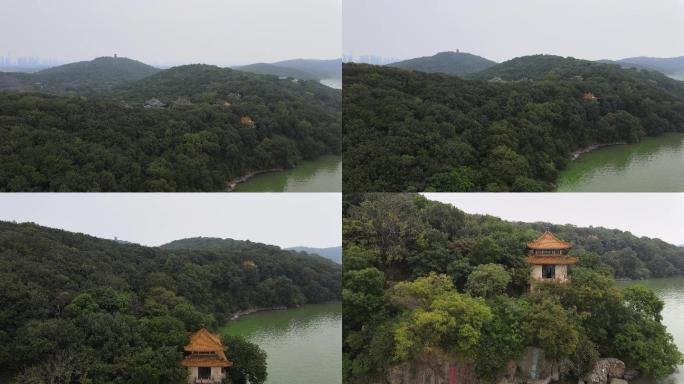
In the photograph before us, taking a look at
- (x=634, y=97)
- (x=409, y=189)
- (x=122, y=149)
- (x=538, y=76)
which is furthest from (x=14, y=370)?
(x=634, y=97)

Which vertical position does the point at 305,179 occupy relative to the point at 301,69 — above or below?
below

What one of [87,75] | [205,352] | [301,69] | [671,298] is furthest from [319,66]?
[671,298]


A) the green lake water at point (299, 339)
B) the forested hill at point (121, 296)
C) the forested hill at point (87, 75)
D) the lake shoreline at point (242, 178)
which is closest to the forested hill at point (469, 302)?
the green lake water at point (299, 339)

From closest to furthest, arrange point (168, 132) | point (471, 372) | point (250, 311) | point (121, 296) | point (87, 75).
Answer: point (471, 372) → point (121, 296) → point (168, 132) → point (250, 311) → point (87, 75)

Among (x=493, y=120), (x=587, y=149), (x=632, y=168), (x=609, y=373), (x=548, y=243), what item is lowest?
(x=609, y=373)

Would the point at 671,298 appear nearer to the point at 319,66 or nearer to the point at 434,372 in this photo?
the point at 434,372

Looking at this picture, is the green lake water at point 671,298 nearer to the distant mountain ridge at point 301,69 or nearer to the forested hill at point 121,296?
the forested hill at point 121,296

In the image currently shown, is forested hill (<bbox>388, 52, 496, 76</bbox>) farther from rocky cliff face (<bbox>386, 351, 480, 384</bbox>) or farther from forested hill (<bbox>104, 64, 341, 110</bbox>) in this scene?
rocky cliff face (<bbox>386, 351, 480, 384</bbox>)

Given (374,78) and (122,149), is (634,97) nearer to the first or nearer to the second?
(374,78)
